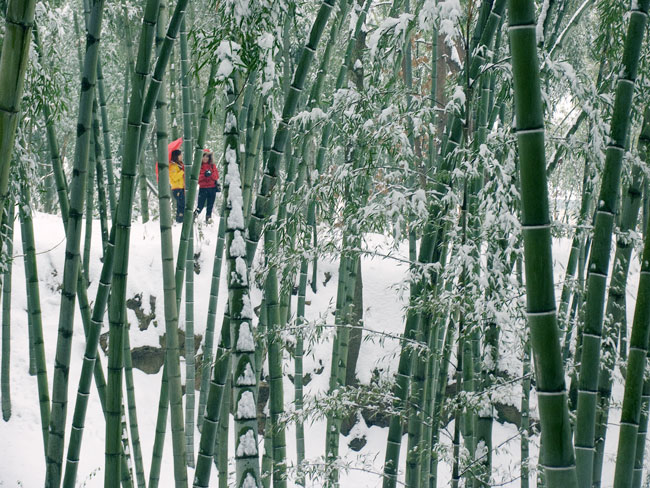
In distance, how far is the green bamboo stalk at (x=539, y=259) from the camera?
44.5 inches

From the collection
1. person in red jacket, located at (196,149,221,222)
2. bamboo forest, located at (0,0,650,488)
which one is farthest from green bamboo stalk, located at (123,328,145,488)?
person in red jacket, located at (196,149,221,222)

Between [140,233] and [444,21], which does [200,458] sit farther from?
[140,233]

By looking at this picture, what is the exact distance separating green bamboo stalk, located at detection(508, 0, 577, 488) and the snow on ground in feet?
13.6

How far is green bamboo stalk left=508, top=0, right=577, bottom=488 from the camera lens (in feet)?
3.71

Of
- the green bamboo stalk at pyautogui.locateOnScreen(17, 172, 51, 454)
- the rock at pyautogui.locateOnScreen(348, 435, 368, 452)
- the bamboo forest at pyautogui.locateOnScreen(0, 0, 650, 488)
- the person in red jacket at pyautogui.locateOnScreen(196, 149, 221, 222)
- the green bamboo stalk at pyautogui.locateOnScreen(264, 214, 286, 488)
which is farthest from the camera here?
the rock at pyautogui.locateOnScreen(348, 435, 368, 452)

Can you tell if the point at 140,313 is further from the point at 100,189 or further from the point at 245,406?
the point at 245,406

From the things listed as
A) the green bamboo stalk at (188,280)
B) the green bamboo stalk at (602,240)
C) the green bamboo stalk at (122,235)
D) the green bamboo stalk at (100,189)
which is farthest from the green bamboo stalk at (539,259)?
the green bamboo stalk at (100,189)

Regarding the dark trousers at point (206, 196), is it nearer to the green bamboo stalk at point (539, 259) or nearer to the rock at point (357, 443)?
the rock at point (357, 443)

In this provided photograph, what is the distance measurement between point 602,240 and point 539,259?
1.66ft

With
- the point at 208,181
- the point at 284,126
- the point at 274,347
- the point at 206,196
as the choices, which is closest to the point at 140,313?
the point at 206,196

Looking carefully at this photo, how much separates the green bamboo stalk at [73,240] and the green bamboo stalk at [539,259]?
1361 millimetres

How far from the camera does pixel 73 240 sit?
2.25m

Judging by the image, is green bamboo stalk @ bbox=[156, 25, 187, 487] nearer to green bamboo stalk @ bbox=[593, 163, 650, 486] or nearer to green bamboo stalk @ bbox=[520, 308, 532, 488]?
green bamboo stalk @ bbox=[520, 308, 532, 488]

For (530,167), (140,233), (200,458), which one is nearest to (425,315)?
(200,458)
